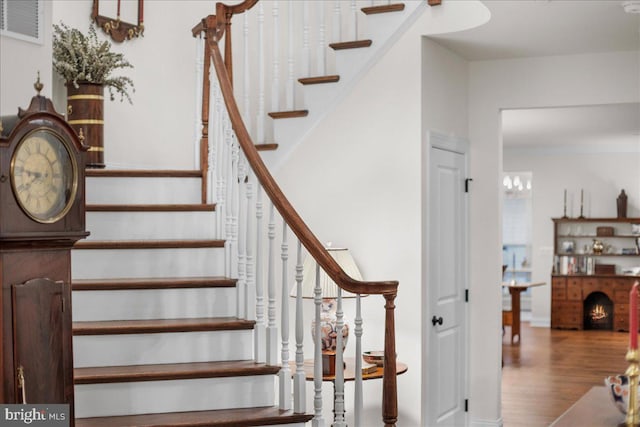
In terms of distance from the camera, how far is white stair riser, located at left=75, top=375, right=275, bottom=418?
3676 mm

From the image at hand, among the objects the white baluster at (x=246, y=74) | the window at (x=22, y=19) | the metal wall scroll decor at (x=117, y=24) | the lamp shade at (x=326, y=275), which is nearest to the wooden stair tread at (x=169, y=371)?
the lamp shade at (x=326, y=275)

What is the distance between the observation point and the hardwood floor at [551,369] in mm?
7266

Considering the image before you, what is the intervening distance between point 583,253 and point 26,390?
37.6ft

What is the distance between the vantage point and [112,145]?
19.1 feet

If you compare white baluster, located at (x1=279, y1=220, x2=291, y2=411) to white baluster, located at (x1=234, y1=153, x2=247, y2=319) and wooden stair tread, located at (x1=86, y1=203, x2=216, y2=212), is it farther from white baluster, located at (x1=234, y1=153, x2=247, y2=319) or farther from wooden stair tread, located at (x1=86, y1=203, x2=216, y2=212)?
wooden stair tread, located at (x1=86, y1=203, x2=216, y2=212)

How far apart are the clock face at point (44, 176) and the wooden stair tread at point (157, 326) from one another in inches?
38.4

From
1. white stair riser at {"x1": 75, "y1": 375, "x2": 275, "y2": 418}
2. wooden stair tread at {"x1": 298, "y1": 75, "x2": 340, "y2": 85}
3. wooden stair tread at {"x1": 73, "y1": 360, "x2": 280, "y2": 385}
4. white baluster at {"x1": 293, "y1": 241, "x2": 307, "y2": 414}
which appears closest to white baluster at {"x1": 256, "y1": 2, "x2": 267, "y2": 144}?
wooden stair tread at {"x1": 298, "y1": 75, "x2": 340, "y2": 85}

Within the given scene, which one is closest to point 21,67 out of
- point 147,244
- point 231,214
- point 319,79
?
point 147,244

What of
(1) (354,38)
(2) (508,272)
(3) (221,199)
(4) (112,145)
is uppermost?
(1) (354,38)

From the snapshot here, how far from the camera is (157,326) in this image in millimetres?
3900

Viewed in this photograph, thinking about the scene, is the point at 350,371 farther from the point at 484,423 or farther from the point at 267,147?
the point at 484,423

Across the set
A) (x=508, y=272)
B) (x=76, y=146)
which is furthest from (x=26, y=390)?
(x=508, y=272)

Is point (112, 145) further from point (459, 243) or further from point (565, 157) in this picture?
point (565, 157)

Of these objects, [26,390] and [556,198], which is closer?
[26,390]
